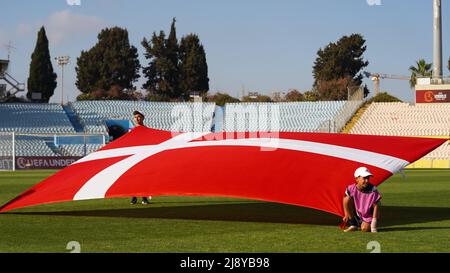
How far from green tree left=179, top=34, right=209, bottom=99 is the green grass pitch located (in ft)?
249

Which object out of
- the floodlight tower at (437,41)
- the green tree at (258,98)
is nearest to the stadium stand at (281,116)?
the floodlight tower at (437,41)

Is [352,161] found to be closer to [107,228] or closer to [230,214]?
[230,214]

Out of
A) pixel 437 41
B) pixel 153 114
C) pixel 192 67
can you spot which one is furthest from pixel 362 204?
pixel 192 67

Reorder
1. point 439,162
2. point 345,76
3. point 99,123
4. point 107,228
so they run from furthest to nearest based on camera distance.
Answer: point 345,76 < point 99,123 < point 439,162 < point 107,228

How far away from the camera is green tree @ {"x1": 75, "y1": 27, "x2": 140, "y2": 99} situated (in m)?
94.4

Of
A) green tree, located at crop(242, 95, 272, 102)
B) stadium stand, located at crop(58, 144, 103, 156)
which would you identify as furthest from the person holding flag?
green tree, located at crop(242, 95, 272, 102)

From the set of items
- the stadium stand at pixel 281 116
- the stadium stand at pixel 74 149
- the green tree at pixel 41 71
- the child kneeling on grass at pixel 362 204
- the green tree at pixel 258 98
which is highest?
the green tree at pixel 41 71

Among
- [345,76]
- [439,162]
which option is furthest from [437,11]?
[345,76]

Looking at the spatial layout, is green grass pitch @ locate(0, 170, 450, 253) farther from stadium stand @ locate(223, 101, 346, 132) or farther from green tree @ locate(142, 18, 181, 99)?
green tree @ locate(142, 18, 181, 99)

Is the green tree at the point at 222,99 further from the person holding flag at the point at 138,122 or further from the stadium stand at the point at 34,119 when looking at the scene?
the person holding flag at the point at 138,122

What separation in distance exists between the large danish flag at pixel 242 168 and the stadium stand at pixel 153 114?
4675cm

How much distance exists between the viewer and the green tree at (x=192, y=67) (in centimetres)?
9294

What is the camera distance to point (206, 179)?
12.3 meters
